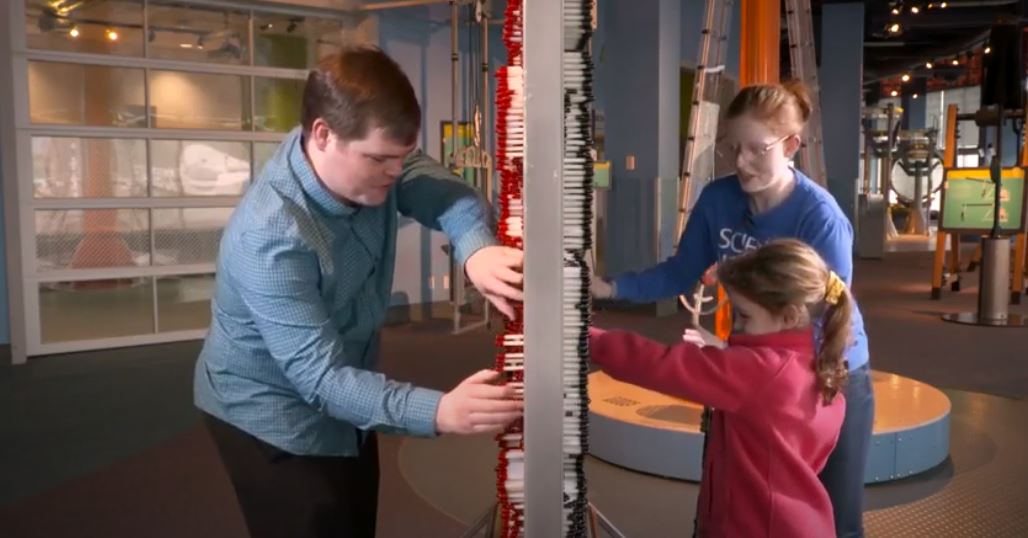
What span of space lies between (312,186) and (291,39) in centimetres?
681

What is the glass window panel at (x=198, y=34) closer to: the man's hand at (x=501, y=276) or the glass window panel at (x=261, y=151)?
the glass window panel at (x=261, y=151)

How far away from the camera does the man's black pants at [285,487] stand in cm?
153

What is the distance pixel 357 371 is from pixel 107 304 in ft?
22.3

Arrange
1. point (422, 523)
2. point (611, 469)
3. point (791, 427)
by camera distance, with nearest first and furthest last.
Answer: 1. point (791, 427)
2. point (422, 523)
3. point (611, 469)

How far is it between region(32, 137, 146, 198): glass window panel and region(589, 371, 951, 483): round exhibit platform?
4.45 meters

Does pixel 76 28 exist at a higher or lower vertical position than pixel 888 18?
lower

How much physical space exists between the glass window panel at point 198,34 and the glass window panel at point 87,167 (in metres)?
0.77

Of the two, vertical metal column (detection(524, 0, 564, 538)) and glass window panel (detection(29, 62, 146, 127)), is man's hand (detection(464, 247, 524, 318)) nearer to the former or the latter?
vertical metal column (detection(524, 0, 564, 538))

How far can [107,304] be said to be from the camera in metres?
7.41

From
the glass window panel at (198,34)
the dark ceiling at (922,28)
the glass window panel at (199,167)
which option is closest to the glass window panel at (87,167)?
the glass window panel at (199,167)

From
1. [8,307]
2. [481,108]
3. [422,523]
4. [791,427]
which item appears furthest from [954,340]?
[8,307]

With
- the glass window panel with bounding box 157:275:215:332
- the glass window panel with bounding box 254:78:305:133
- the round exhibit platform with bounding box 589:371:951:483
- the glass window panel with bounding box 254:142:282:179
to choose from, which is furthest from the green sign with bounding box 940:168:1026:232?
the glass window panel with bounding box 157:275:215:332

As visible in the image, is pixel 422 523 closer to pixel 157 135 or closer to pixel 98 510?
pixel 98 510

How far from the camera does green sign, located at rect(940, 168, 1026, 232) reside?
27.6ft
